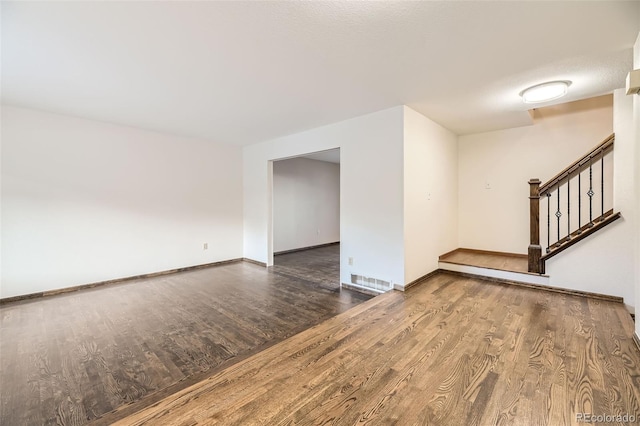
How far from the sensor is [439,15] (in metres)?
1.82

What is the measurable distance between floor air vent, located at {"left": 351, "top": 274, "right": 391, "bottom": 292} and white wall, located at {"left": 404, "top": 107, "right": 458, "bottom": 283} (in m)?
0.33

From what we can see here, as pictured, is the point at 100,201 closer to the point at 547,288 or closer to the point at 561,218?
the point at 547,288

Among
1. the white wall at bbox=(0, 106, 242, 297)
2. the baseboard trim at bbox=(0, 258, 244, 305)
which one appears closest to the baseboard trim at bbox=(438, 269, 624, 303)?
the baseboard trim at bbox=(0, 258, 244, 305)

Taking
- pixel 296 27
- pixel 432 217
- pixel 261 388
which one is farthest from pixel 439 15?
pixel 432 217

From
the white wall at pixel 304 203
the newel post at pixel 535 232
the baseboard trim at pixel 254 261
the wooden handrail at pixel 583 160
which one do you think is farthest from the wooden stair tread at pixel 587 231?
the white wall at pixel 304 203

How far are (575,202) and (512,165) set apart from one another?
3.44 ft

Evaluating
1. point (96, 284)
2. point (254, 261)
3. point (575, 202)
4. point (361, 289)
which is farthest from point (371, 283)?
point (96, 284)

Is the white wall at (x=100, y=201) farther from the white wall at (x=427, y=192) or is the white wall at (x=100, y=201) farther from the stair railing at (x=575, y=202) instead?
the stair railing at (x=575, y=202)

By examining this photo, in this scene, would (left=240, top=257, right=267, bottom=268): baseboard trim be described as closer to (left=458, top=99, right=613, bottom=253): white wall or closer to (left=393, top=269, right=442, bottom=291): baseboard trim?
(left=393, top=269, right=442, bottom=291): baseboard trim

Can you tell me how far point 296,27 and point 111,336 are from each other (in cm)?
335

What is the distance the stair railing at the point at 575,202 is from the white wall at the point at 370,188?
6.22ft

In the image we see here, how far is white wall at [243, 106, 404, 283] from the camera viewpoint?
3615 millimetres

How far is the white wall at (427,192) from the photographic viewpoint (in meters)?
3.67

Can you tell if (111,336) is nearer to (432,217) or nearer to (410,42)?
A: (410,42)
